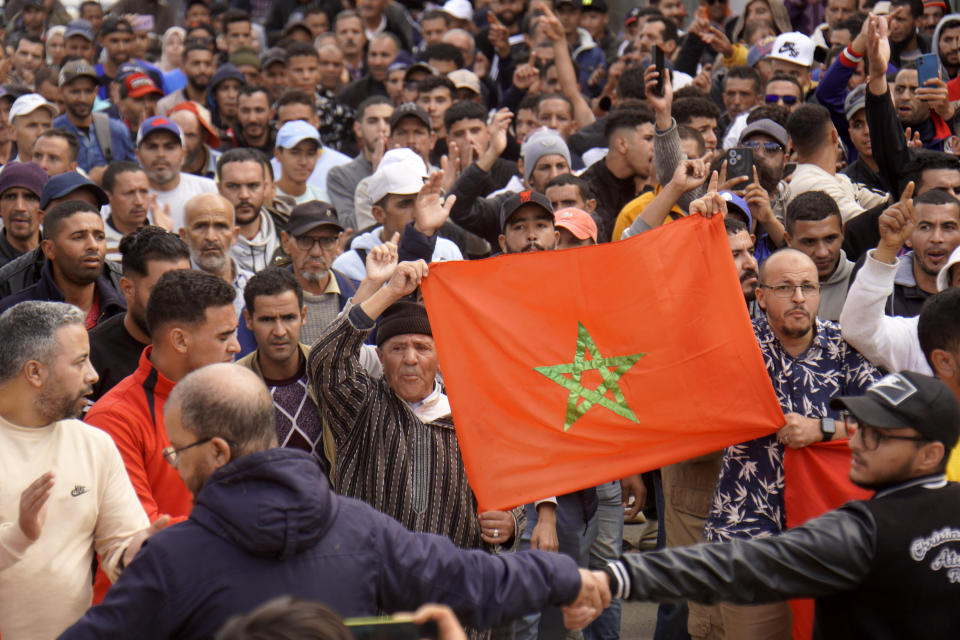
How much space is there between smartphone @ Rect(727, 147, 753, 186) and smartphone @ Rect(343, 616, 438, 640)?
199 inches

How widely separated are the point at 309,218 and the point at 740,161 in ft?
8.79

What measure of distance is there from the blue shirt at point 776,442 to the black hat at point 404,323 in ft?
5.00

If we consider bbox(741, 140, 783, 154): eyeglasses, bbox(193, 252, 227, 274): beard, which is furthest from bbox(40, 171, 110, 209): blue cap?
bbox(741, 140, 783, 154): eyeglasses

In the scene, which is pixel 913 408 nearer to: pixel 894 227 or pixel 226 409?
pixel 894 227

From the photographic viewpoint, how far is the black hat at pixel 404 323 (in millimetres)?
5656

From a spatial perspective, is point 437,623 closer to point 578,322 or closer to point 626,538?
point 578,322

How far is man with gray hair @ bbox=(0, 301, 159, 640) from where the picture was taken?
4215mm

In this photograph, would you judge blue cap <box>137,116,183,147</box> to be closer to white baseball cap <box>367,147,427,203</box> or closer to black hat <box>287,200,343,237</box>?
white baseball cap <box>367,147,427,203</box>

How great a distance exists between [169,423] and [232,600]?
2.10 feet

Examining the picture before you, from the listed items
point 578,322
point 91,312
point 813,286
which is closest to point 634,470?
point 578,322

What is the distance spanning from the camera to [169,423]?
12.3 ft

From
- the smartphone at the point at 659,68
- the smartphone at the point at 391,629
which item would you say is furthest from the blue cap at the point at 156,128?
the smartphone at the point at 391,629

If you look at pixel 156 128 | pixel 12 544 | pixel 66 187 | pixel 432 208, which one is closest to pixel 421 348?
pixel 432 208

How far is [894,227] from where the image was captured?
18.2 feet
